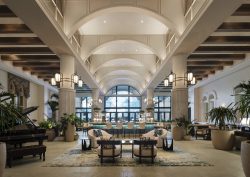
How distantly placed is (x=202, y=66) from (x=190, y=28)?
9115mm

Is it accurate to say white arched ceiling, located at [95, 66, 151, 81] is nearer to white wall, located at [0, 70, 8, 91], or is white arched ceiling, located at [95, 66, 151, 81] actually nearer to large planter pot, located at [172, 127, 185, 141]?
white wall, located at [0, 70, 8, 91]

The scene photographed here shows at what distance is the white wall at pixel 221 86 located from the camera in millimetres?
15419

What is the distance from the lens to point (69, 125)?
42.1 feet

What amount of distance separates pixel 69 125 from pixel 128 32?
6.15m

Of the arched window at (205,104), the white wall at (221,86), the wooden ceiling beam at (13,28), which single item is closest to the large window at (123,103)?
the white wall at (221,86)

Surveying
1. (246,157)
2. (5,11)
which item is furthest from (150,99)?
(246,157)

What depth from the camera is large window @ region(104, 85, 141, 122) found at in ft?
120

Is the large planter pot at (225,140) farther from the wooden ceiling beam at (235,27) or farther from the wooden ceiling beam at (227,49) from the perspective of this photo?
the wooden ceiling beam at (227,49)

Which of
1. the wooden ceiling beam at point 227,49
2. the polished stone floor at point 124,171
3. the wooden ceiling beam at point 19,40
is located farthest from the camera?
the wooden ceiling beam at point 227,49

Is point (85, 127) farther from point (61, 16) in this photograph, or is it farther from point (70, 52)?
point (61, 16)

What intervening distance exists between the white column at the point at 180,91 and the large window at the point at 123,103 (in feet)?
75.4

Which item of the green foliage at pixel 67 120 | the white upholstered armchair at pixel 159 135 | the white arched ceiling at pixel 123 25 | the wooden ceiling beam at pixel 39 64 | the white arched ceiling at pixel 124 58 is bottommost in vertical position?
the white upholstered armchair at pixel 159 135

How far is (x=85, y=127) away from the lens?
17.4 meters

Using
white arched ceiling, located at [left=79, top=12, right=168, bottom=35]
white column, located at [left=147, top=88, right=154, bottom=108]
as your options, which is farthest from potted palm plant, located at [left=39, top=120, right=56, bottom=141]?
white column, located at [left=147, top=88, right=154, bottom=108]
